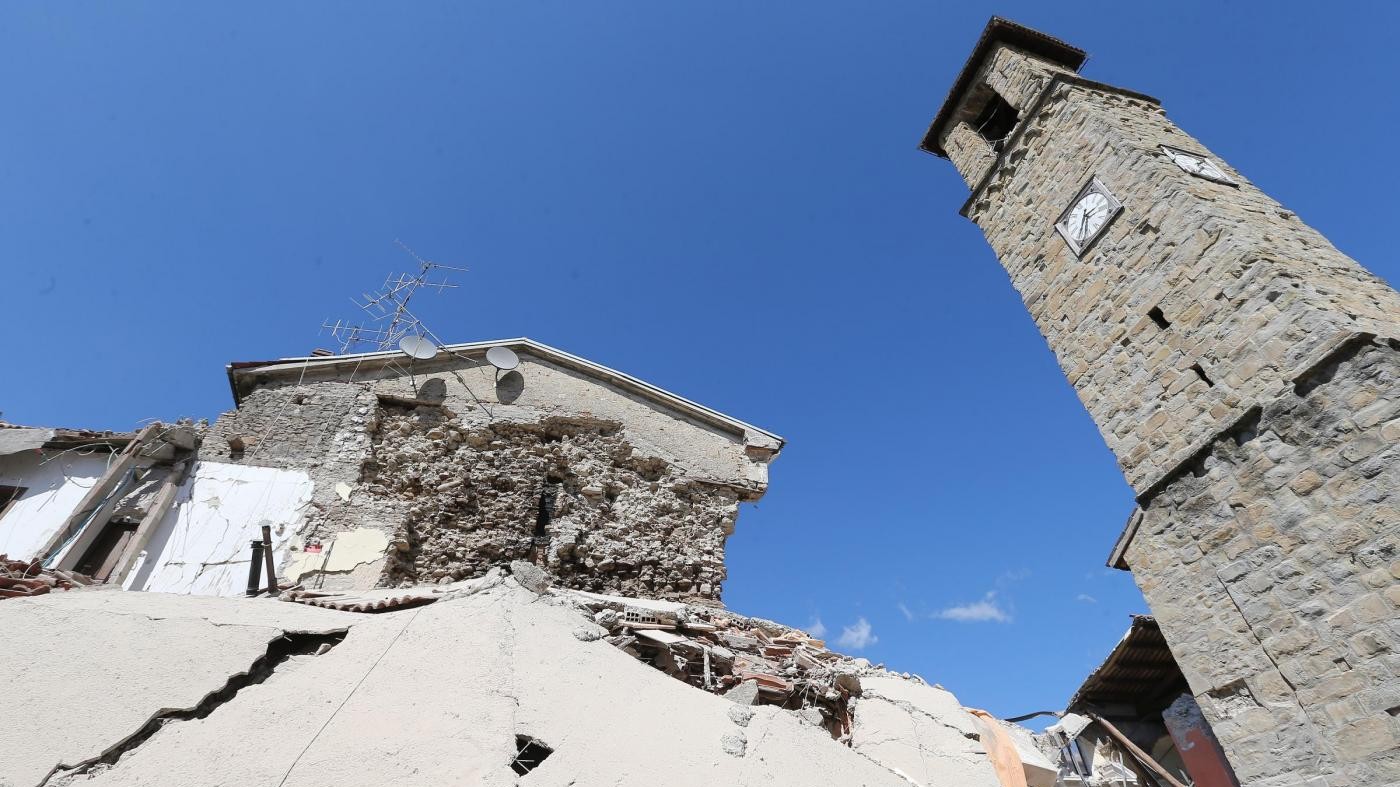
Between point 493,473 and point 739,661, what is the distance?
516 centimetres

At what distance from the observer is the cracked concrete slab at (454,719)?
3045 millimetres

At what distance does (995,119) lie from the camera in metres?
12.3

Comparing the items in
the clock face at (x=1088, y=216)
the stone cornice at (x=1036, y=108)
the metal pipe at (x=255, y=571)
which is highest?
the stone cornice at (x=1036, y=108)

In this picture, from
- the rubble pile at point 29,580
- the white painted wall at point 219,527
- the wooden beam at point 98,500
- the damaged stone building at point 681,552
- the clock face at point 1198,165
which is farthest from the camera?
the clock face at point 1198,165

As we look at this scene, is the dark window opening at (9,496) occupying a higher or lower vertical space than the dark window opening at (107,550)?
higher

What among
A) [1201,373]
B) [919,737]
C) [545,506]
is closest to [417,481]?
[545,506]

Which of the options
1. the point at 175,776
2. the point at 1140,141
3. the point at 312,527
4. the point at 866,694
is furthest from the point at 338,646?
the point at 1140,141

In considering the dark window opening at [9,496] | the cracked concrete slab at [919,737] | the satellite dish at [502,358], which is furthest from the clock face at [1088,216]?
the dark window opening at [9,496]

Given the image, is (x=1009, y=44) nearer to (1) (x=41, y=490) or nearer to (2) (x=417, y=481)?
(2) (x=417, y=481)

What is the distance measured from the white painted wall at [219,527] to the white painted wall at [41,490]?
0.89 metres

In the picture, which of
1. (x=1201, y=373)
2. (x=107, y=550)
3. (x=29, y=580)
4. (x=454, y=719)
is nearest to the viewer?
(x=454, y=719)

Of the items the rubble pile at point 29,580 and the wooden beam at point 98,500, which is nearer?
the rubble pile at point 29,580

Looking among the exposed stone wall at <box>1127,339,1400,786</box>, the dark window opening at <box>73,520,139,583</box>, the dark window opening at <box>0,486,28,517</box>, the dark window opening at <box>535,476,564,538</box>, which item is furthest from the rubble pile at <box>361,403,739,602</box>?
the exposed stone wall at <box>1127,339,1400,786</box>

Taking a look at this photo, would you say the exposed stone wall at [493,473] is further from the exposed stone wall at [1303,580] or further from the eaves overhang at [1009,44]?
the eaves overhang at [1009,44]
